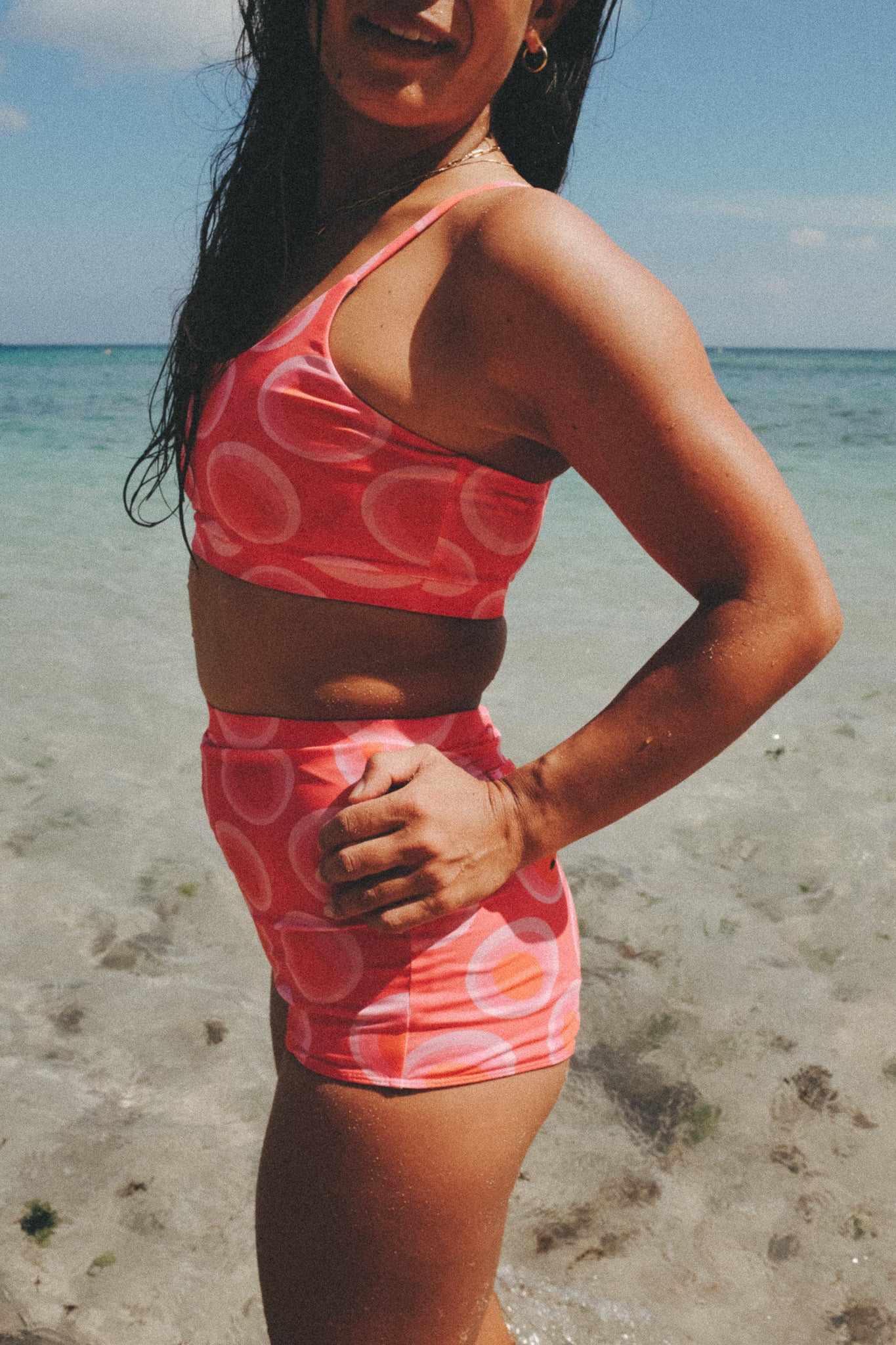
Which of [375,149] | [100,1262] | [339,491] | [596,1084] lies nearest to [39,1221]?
[100,1262]

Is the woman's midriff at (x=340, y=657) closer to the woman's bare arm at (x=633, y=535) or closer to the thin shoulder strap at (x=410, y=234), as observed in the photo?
the woman's bare arm at (x=633, y=535)

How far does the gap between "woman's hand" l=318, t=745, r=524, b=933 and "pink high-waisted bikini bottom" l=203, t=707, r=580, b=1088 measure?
44 millimetres

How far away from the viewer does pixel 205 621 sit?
4.31ft

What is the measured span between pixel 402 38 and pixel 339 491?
53 centimetres

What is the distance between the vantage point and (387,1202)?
1.12 m

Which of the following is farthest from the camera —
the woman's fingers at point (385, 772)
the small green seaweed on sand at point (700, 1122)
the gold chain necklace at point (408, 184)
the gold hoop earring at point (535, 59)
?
the small green seaweed on sand at point (700, 1122)

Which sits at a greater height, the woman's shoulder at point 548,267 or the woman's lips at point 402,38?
the woman's lips at point 402,38

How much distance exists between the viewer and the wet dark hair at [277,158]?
1.41 m

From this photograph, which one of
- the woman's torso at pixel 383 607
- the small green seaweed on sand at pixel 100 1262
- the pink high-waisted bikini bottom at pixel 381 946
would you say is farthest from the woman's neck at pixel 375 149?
the small green seaweed on sand at pixel 100 1262

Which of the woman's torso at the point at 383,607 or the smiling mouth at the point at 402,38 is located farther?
the smiling mouth at the point at 402,38

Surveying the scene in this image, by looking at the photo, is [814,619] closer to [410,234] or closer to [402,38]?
[410,234]

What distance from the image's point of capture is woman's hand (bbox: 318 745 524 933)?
42.7 inches

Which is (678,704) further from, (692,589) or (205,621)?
(205,621)

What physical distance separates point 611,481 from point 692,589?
14cm
